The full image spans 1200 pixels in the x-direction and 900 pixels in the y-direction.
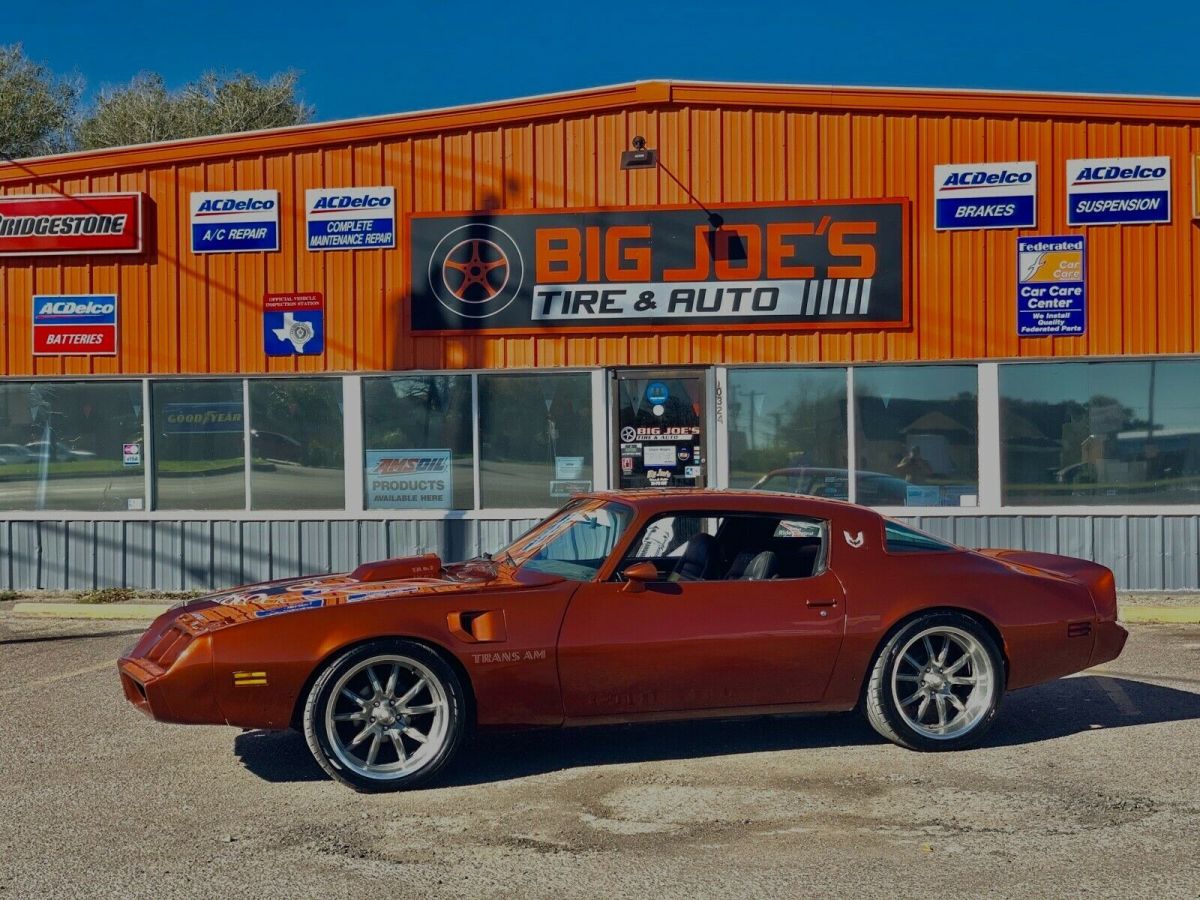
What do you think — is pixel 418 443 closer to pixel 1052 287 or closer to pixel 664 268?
pixel 664 268

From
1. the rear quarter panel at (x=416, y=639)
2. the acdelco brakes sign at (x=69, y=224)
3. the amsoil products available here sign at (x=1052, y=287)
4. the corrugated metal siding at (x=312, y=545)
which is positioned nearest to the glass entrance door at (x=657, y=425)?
the corrugated metal siding at (x=312, y=545)

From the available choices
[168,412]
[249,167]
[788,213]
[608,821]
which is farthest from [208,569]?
[608,821]

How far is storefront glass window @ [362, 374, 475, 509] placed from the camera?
13.5m

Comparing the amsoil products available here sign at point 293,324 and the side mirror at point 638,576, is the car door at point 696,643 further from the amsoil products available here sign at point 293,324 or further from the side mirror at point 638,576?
the amsoil products available here sign at point 293,324

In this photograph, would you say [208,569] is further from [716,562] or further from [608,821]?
[608,821]

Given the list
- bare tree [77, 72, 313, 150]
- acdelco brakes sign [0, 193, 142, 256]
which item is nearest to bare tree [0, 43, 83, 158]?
bare tree [77, 72, 313, 150]

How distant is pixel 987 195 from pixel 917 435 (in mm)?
2464

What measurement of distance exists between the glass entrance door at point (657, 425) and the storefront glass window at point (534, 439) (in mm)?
352

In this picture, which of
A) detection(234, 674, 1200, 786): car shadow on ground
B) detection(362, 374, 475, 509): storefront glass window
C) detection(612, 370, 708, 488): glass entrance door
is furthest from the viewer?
detection(362, 374, 475, 509): storefront glass window

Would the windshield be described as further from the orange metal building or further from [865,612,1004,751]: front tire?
the orange metal building

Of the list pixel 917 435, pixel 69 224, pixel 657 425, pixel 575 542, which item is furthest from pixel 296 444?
pixel 575 542

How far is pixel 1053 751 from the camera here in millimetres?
6699

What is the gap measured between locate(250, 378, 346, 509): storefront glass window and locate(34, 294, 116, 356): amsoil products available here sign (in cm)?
168

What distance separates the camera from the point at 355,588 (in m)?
6.45
